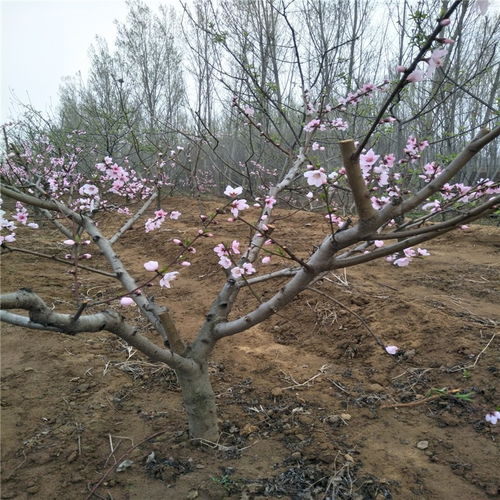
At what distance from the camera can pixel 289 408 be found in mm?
2271

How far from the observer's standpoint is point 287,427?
209cm

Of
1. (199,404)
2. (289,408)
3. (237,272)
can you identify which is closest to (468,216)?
(237,272)

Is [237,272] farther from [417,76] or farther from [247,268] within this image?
[417,76]

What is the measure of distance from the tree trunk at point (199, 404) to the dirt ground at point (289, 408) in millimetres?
68

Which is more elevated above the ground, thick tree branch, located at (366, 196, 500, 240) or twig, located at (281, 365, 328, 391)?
thick tree branch, located at (366, 196, 500, 240)

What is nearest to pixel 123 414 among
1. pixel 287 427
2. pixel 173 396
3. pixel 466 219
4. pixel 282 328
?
pixel 173 396

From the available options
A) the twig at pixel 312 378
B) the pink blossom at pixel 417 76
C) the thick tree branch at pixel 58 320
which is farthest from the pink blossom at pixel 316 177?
the twig at pixel 312 378

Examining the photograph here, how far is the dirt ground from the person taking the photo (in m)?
1.72

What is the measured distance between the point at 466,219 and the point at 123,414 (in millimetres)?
2177

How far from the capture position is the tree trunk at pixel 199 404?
195 centimetres

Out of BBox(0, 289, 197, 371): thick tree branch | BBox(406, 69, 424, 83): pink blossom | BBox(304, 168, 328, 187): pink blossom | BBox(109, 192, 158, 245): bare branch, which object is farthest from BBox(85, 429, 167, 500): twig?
BBox(406, 69, 424, 83): pink blossom

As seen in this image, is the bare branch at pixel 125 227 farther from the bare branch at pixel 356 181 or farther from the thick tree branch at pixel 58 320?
the bare branch at pixel 356 181

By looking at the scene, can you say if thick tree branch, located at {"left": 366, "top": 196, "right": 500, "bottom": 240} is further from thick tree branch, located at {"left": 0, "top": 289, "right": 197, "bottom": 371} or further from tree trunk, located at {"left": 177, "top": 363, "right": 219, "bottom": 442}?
tree trunk, located at {"left": 177, "top": 363, "right": 219, "bottom": 442}

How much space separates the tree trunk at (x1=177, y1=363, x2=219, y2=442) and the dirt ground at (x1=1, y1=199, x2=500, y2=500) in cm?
7
